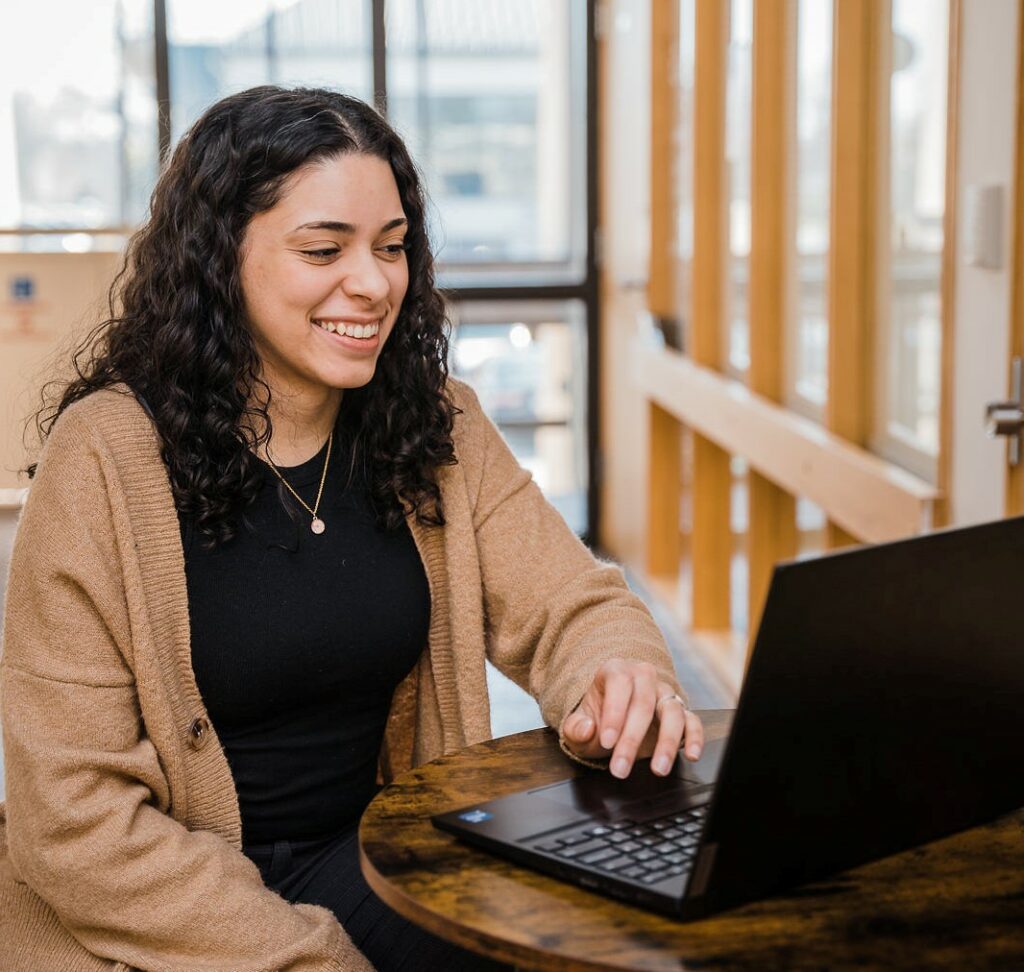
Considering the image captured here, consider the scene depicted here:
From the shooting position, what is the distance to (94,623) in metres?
1.42

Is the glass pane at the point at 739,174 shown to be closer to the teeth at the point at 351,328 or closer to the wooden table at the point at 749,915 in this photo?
the teeth at the point at 351,328

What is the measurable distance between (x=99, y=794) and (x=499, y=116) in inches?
178

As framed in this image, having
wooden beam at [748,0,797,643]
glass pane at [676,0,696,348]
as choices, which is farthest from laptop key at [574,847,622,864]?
glass pane at [676,0,696,348]

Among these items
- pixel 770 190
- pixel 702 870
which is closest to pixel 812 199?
pixel 770 190

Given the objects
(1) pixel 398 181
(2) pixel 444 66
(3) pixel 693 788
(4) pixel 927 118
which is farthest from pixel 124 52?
(3) pixel 693 788

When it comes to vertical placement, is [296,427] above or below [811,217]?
below

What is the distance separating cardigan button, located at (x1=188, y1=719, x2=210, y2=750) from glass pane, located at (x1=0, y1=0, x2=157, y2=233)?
402cm

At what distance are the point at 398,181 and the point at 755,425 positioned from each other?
2179 mm

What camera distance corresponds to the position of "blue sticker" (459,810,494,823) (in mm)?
Result: 1218

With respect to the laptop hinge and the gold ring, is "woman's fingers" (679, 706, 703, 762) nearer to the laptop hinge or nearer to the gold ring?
the gold ring

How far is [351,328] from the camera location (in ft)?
5.19

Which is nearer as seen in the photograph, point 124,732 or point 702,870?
point 702,870

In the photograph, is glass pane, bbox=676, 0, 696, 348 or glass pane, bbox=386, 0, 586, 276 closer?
glass pane, bbox=676, 0, 696, 348

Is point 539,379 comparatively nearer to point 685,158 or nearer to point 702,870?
point 685,158
